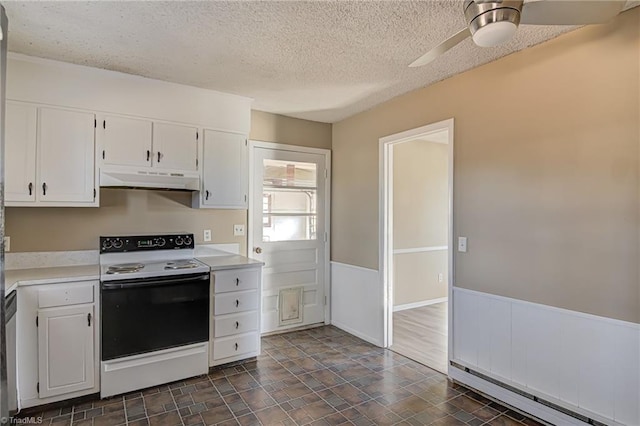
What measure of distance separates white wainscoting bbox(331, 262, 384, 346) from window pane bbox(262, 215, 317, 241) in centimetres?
51

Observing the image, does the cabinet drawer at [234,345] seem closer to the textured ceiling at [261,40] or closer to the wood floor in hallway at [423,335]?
the wood floor in hallway at [423,335]

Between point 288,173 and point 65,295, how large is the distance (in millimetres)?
2393

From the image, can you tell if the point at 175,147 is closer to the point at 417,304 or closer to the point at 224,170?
the point at 224,170

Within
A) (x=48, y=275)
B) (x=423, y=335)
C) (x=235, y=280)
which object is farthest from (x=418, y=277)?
(x=48, y=275)

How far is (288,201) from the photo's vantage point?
4082 mm

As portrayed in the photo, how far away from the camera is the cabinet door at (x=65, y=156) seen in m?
2.59

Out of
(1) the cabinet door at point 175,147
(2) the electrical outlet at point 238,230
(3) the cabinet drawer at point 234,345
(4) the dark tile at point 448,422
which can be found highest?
(1) the cabinet door at point 175,147

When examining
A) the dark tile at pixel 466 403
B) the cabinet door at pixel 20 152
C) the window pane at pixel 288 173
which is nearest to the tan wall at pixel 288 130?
the window pane at pixel 288 173

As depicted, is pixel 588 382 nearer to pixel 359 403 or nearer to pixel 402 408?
pixel 402 408

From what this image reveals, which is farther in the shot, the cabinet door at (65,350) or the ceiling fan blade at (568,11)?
the cabinet door at (65,350)

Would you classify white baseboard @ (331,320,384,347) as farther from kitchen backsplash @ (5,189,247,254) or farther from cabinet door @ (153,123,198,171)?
cabinet door @ (153,123,198,171)

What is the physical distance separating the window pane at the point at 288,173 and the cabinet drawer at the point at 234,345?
164 centimetres

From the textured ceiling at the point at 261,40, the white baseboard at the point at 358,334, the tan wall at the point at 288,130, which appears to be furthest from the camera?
the tan wall at the point at 288,130

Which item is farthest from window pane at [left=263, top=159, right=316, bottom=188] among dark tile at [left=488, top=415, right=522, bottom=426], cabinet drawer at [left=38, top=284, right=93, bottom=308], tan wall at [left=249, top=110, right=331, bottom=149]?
dark tile at [left=488, top=415, right=522, bottom=426]
